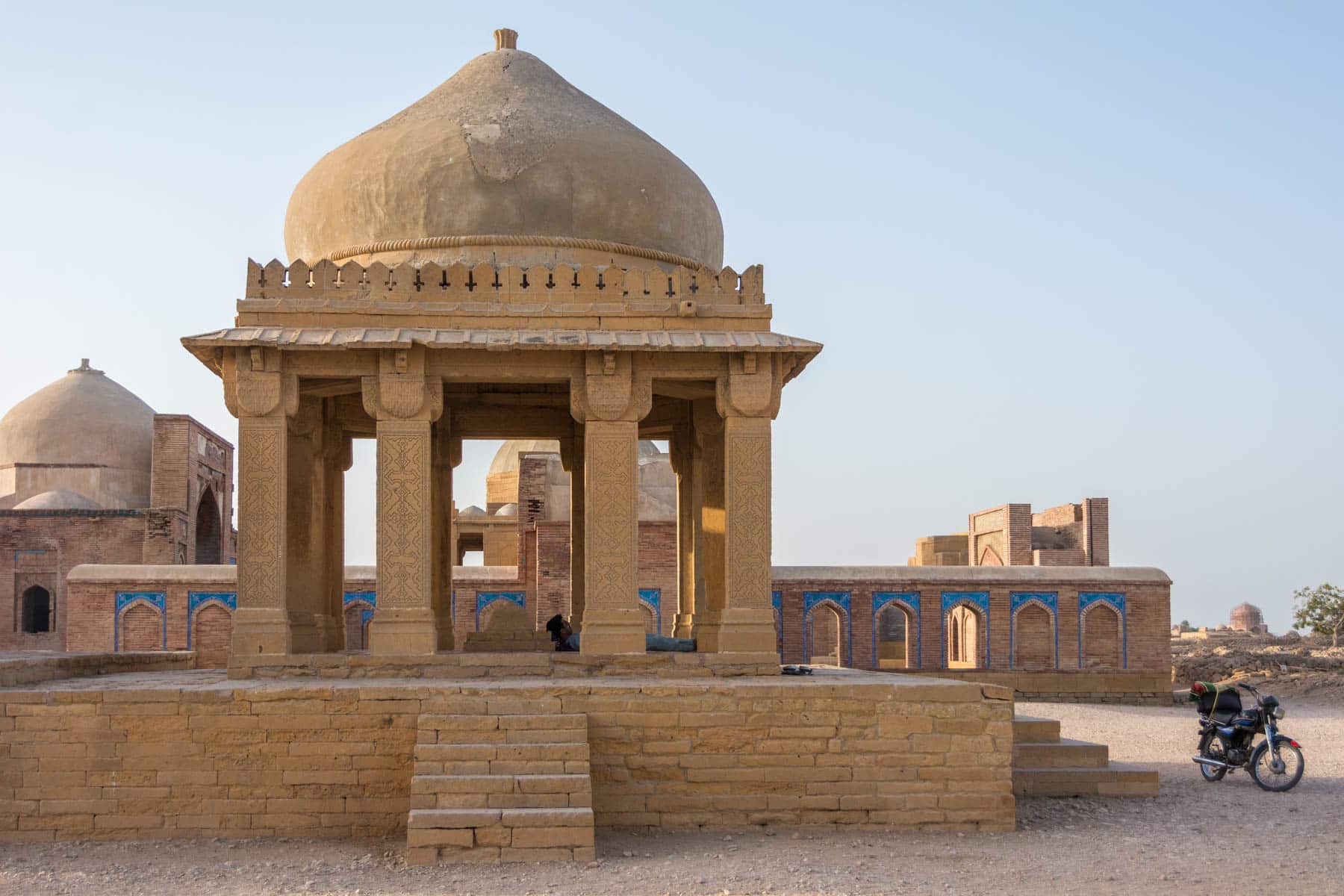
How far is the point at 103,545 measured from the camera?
31.4 meters

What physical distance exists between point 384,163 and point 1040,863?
9992 millimetres

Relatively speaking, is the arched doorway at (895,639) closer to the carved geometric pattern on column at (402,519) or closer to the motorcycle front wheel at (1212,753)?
the motorcycle front wheel at (1212,753)

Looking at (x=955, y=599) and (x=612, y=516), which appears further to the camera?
(x=955, y=599)

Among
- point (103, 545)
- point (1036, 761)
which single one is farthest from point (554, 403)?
point (103, 545)

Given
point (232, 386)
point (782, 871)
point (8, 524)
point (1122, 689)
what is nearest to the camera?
point (782, 871)

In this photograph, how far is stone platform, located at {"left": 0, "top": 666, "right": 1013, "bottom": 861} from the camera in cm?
1118

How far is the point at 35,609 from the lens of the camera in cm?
3192

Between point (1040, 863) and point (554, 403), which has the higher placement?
point (554, 403)

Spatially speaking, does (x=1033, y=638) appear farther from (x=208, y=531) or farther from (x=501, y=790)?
(x=208, y=531)

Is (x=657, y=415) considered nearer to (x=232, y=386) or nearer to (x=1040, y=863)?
(x=232, y=386)

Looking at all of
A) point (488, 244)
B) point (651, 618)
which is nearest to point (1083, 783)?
point (488, 244)

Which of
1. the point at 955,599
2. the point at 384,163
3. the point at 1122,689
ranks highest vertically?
the point at 384,163

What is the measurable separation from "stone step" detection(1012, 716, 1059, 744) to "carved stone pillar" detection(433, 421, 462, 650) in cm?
700

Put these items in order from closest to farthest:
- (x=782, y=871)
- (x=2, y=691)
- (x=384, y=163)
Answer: (x=782, y=871) < (x=2, y=691) < (x=384, y=163)
